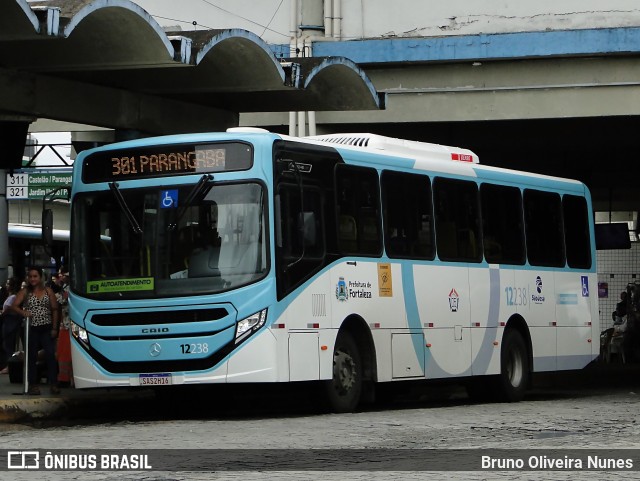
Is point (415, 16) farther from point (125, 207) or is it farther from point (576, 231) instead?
point (125, 207)

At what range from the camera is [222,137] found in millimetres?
15953

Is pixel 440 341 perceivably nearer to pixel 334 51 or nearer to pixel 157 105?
pixel 157 105

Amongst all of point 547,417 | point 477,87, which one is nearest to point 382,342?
point 547,417

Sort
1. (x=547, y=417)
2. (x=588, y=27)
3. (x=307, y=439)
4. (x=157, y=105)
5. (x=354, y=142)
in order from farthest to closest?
(x=588, y=27)
(x=157, y=105)
(x=354, y=142)
(x=547, y=417)
(x=307, y=439)

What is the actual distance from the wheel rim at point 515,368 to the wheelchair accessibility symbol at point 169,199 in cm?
646

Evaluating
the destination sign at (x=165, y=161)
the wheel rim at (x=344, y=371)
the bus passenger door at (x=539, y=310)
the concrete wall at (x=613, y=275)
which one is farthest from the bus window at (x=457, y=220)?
the concrete wall at (x=613, y=275)

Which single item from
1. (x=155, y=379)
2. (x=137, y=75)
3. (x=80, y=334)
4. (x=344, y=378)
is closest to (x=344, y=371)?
(x=344, y=378)

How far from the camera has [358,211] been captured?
17078mm

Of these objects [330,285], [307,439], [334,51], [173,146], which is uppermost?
[334,51]

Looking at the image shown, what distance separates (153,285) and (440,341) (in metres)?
4.41

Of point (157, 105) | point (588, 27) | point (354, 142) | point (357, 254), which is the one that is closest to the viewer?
point (357, 254)

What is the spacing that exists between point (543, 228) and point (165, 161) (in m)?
7.13

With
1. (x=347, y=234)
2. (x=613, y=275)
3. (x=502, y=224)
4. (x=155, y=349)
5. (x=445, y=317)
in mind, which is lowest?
(x=155, y=349)

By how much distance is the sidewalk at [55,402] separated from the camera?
16.5 meters
